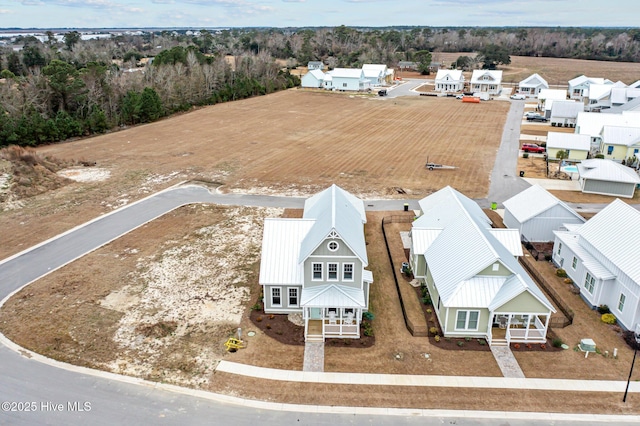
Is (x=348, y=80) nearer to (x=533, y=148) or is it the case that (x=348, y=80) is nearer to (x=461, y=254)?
(x=533, y=148)

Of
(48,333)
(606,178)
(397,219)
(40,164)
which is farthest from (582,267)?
(40,164)

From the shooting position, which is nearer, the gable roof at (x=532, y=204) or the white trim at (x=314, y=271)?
the white trim at (x=314, y=271)

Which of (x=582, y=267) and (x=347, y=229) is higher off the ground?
(x=347, y=229)

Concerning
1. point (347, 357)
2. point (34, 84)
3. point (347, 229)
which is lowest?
point (347, 357)

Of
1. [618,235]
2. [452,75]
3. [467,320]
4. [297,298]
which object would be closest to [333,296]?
[297,298]

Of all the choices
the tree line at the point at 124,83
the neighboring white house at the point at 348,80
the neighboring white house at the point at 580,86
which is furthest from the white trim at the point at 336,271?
the neighboring white house at the point at 348,80

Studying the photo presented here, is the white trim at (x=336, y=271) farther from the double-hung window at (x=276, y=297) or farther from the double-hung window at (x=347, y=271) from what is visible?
the double-hung window at (x=276, y=297)

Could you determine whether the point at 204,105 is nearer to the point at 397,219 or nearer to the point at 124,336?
the point at 397,219

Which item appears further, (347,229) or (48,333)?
(347,229)
